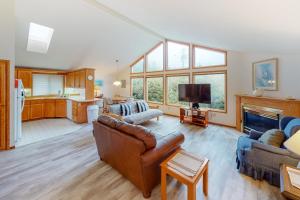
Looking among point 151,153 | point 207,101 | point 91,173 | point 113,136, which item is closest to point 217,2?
point 151,153

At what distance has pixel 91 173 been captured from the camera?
8.35 feet

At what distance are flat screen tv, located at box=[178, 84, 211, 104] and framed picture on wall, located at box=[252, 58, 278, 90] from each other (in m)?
1.45

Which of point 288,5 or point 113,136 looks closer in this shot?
point 288,5

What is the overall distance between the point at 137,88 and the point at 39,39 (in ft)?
16.6

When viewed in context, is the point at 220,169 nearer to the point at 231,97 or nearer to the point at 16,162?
the point at 231,97

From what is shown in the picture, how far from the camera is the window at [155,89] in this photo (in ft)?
25.3

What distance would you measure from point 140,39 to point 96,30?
84.8 inches

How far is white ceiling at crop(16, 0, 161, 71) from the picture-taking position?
12.3 feet

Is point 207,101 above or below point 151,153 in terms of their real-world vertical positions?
above

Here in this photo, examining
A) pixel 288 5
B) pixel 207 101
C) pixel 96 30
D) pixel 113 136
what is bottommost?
pixel 113 136

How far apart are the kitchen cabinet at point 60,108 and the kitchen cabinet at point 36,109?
55 cm

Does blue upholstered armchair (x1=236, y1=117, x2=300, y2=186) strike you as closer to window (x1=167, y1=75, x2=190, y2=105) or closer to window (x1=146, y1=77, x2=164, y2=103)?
window (x1=167, y1=75, x2=190, y2=105)

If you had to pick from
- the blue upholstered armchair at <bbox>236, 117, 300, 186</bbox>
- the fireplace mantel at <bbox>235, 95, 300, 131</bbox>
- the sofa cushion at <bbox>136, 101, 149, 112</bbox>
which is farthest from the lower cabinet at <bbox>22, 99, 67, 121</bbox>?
the fireplace mantel at <bbox>235, 95, 300, 131</bbox>

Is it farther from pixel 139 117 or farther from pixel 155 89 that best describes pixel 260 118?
pixel 155 89
